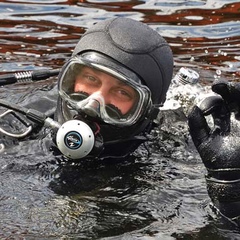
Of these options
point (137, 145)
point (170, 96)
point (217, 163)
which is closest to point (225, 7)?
point (170, 96)

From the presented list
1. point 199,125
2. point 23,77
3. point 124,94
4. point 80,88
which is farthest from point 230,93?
point 23,77

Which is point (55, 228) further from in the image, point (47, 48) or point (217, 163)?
point (47, 48)

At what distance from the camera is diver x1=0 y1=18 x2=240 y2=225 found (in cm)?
360

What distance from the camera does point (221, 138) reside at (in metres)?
3.12

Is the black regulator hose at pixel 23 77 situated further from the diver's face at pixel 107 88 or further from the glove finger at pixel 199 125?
the glove finger at pixel 199 125

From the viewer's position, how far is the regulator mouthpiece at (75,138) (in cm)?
357

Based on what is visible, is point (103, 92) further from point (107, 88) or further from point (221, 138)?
point (221, 138)

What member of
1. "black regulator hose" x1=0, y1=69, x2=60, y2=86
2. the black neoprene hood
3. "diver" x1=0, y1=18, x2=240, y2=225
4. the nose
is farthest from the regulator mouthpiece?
"black regulator hose" x1=0, y1=69, x2=60, y2=86

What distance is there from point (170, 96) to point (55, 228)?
2079 millimetres

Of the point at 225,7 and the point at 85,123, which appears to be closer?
the point at 85,123

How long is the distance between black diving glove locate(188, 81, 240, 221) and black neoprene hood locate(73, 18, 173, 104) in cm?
75

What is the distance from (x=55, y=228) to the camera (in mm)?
3211

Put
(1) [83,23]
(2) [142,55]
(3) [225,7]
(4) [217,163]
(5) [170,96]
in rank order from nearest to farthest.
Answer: (4) [217,163]
(2) [142,55]
(5) [170,96]
(1) [83,23]
(3) [225,7]

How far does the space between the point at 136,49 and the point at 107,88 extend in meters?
0.32
